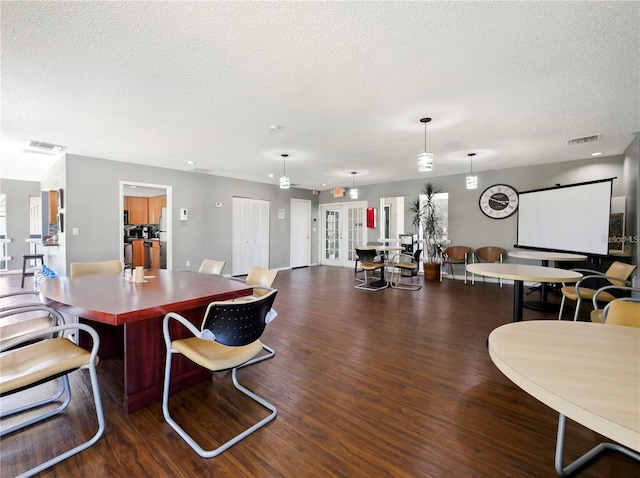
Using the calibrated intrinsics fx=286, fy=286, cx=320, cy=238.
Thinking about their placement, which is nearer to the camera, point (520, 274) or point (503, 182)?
point (520, 274)

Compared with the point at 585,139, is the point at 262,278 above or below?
below

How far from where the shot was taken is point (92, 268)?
3.31 metres

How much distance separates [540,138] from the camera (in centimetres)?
404

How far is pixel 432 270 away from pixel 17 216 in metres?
11.0

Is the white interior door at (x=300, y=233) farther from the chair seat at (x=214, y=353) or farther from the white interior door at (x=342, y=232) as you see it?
the chair seat at (x=214, y=353)

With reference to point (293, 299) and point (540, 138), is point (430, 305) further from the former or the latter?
point (540, 138)

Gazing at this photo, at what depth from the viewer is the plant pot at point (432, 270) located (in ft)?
22.4

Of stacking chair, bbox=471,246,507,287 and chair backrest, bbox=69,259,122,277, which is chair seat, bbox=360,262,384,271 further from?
chair backrest, bbox=69,259,122,277

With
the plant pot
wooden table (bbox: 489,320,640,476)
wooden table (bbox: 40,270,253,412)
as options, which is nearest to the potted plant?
the plant pot

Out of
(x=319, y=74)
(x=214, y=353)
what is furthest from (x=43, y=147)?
(x=214, y=353)

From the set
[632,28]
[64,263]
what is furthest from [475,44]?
[64,263]

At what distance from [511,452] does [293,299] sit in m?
3.68

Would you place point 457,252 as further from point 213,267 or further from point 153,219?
point 153,219

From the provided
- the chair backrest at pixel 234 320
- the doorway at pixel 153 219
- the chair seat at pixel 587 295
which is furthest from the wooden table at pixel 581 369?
the doorway at pixel 153 219
